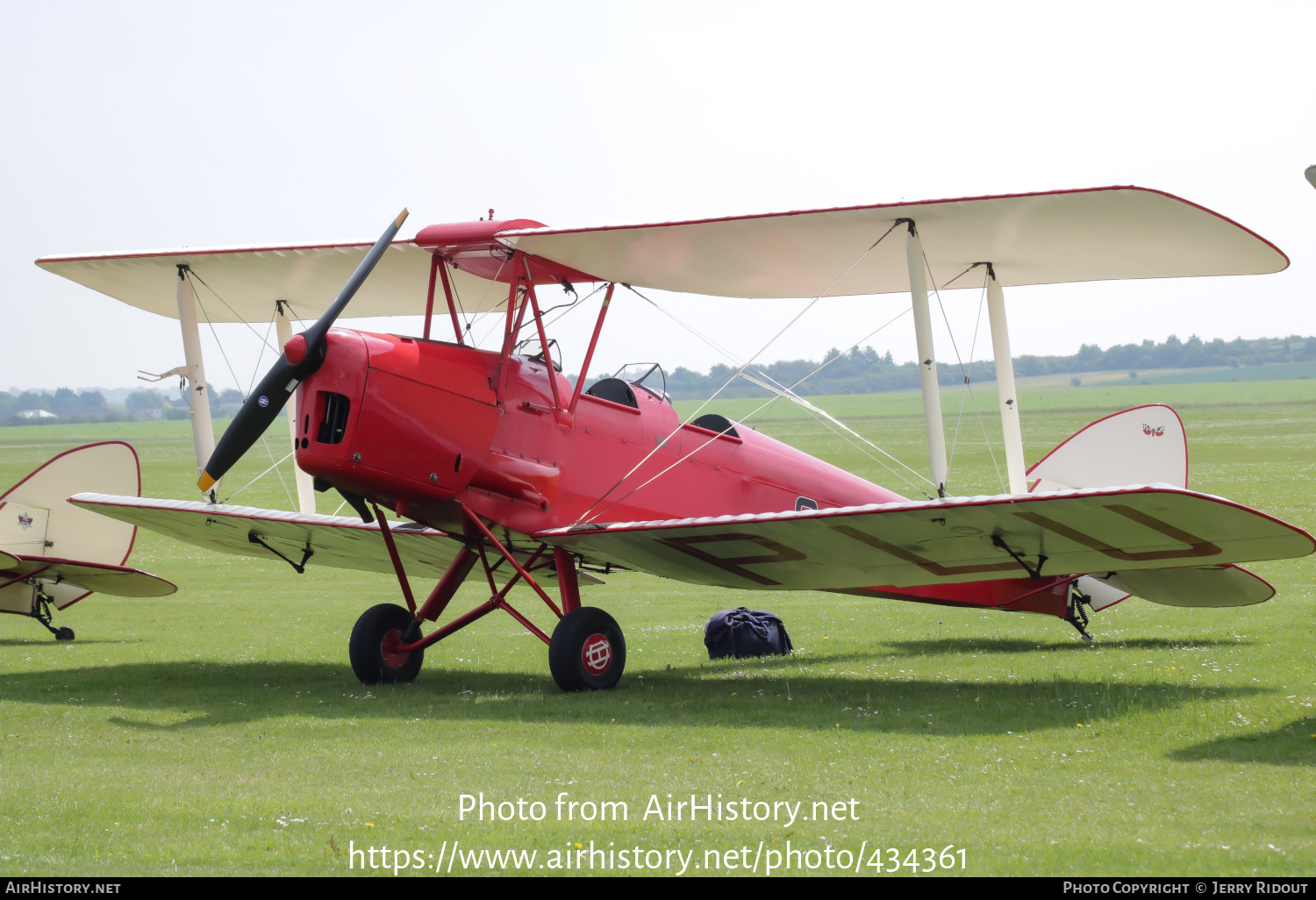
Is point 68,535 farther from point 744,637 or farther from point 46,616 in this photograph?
point 744,637

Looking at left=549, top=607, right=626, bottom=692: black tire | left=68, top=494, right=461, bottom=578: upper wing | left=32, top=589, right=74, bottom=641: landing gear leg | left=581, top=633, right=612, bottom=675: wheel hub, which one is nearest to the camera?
left=549, top=607, right=626, bottom=692: black tire

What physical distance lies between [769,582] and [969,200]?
3.67m

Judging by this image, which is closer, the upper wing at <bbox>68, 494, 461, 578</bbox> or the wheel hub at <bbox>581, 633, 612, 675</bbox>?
the wheel hub at <bbox>581, 633, 612, 675</bbox>

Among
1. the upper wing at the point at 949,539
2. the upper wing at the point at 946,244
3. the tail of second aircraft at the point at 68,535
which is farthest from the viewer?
the tail of second aircraft at the point at 68,535

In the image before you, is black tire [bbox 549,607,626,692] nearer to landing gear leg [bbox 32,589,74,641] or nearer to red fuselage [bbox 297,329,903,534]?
red fuselage [bbox 297,329,903,534]

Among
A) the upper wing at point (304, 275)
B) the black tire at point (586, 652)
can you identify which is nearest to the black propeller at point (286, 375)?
the upper wing at point (304, 275)

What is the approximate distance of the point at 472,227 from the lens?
9.52 m

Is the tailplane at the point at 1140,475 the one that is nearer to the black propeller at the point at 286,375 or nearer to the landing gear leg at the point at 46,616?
the black propeller at the point at 286,375

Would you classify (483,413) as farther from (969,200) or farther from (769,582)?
(969,200)

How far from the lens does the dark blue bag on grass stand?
12.0 metres

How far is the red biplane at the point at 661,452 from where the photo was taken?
8.34 m


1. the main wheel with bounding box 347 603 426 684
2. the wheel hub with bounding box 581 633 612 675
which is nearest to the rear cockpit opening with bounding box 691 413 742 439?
the wheel hub with bounding box 581 633 612 675

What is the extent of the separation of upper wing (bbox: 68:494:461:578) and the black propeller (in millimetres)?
1713

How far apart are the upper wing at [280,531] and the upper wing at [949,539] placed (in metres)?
2.35
